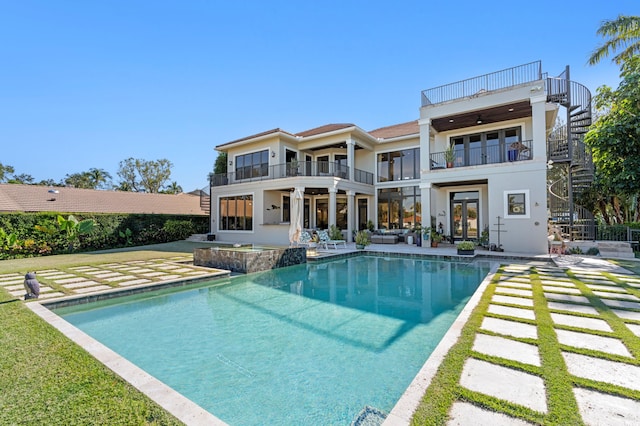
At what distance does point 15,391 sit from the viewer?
261 centimetres

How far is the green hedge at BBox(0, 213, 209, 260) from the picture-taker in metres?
12.6

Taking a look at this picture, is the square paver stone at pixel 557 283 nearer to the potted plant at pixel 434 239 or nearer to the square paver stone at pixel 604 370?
the square paver stone at pixel 604 370

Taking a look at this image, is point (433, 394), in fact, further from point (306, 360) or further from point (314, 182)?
point (314, 182)

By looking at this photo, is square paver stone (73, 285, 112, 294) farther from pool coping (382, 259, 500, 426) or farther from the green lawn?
pool coping (382, 259, 500, 426)

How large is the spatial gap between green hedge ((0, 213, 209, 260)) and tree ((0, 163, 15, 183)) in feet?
140

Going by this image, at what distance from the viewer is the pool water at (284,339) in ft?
9.67

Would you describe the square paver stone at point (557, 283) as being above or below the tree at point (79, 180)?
below

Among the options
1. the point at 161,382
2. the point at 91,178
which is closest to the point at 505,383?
the point at 161,382

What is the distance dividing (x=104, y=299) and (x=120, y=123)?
78.5 feet

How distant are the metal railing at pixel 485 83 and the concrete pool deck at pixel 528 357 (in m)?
9.42

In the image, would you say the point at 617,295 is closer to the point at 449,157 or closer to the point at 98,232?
the point at 449,157

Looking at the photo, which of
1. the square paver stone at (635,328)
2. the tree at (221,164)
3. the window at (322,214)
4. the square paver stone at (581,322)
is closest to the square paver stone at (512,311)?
the square paver stone at (581,322)

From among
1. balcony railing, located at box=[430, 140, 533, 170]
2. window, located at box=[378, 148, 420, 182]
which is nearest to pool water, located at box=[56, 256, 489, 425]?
balcony railing, located at box=[430, 140, 533, 170]

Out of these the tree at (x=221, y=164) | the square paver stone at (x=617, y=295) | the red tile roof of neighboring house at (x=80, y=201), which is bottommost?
the square paver stone at (x=617, y=295)
